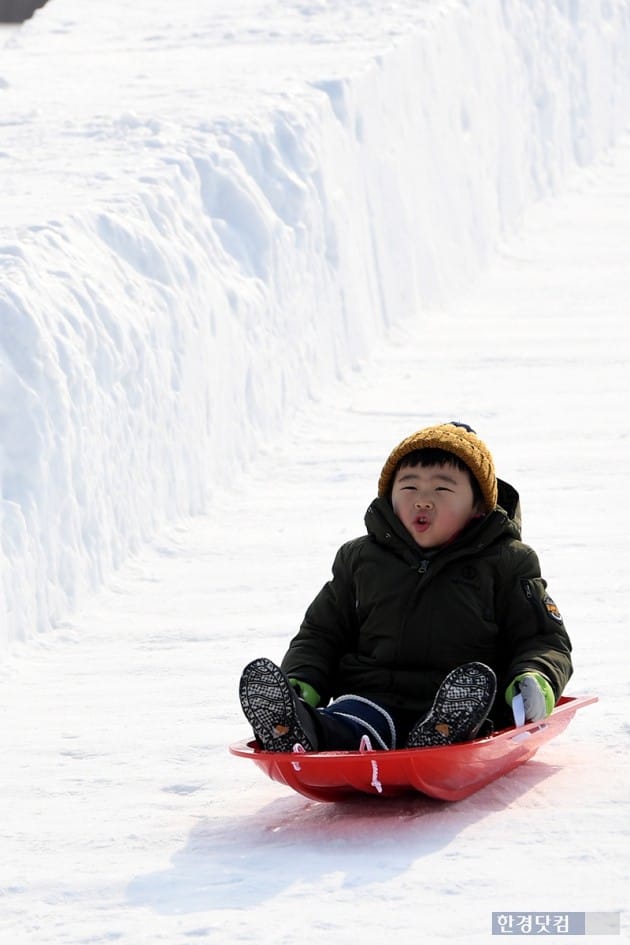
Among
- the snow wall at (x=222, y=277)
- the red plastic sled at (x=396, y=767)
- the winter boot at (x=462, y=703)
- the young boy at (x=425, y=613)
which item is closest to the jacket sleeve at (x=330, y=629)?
the young boy at (x=425, y=613)

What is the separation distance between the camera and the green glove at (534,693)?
3566 mm

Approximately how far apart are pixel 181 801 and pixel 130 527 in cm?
194

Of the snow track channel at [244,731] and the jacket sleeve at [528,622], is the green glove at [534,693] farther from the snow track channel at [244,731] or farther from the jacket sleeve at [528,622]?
the snow track channel at [244,731]

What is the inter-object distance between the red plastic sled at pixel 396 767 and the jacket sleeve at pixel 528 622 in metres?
0.14

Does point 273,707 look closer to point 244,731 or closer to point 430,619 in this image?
point 430,619

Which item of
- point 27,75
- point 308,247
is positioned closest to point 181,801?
point 308,247

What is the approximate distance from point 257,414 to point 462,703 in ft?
11.6

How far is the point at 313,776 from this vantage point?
3471 mm

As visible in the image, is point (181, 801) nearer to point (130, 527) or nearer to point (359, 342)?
point (130, 527)

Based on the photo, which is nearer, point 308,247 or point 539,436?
point 539,436

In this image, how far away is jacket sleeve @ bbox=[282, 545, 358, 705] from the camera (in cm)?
382

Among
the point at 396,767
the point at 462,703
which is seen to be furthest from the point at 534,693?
the point at 396,767

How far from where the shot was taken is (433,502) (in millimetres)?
3768

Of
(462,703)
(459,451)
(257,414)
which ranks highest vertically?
(459,451)
